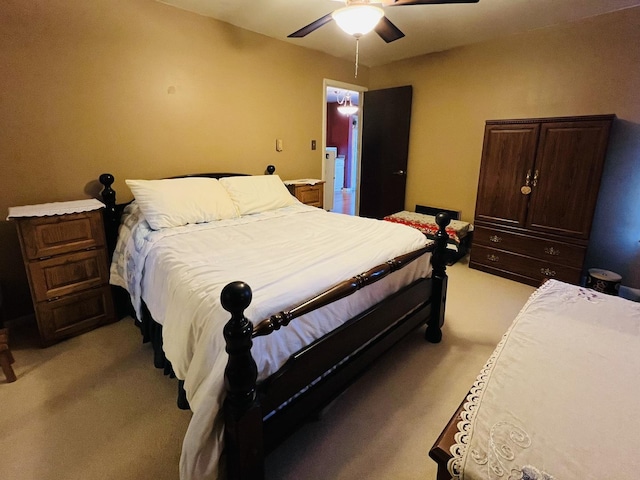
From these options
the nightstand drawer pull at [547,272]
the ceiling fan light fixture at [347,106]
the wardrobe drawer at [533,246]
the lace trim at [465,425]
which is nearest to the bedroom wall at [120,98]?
the wardrobe drawer at [533,246]

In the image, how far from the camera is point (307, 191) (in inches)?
146

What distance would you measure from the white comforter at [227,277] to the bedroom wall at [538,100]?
2143mm

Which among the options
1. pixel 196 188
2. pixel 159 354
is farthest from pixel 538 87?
pixel 159 354

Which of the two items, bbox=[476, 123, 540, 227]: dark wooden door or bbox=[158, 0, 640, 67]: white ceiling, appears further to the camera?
bbox=[476, 123, 540, 227]: dark wooden door

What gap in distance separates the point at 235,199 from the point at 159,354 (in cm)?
135

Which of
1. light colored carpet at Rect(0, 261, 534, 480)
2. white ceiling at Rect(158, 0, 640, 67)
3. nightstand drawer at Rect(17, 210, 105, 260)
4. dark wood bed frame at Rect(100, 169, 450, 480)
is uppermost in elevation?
white ceiling at Rect(158, 0, 640, 67)

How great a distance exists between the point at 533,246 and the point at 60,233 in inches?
151

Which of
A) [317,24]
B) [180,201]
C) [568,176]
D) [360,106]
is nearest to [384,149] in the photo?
[360,106]

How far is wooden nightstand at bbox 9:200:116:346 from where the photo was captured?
2012 mm

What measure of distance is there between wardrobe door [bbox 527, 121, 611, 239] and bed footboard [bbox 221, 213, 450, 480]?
6.14 feet

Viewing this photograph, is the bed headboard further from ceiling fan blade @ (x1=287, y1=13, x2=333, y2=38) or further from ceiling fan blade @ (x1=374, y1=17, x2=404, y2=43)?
ceiling fan blade @ (x1=287, y1=13, x2=333, y2=38)

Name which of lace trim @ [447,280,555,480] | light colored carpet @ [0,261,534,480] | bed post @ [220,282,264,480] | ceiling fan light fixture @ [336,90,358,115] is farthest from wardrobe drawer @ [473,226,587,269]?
ceiling fan light fixture @ [336,90,358,115]

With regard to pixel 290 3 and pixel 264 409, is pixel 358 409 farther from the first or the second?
pixel 290 3

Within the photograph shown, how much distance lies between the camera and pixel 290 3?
2.66m
